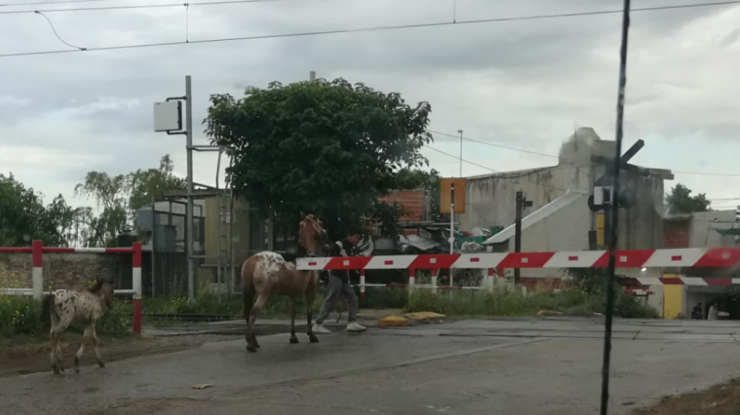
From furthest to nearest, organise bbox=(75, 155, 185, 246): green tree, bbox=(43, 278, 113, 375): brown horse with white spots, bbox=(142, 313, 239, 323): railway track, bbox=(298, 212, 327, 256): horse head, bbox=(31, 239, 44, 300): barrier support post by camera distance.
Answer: bbox=(75, 155, 185, 246): green tree
bbox=(142, 313, 239, 323): railway track
bbox=(298, 212, 327, 256): horse head
bbox=(31, 239, 44, 300): barrier support post
bbox=(43, 278, 113, 375): brown horse with white spots

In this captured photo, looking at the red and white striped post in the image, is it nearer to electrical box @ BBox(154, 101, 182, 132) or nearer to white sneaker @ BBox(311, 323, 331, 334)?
electrical box @ BBox(154, 101, 182, 132)

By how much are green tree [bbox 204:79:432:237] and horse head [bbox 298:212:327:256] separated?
7.86 meters

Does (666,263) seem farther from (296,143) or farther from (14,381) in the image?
(296,143)

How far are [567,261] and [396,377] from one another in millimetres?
2454

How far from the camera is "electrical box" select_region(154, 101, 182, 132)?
22938 mm

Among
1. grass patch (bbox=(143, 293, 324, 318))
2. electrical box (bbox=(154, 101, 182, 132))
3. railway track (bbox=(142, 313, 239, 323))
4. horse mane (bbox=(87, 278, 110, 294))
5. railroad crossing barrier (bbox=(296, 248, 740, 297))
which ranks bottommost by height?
railway track (bbox=(142, 313, 239, 323))

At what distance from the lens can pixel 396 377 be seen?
8.74m

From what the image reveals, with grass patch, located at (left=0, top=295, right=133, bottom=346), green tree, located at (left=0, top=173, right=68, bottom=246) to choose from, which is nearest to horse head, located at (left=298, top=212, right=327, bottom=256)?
grass patch, located at (left=0, top=295, right=133, bottom=346)

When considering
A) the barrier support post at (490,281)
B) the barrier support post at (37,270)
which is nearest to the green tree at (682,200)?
the barrier support post at (37,270)

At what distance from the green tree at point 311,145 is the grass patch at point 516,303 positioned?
151 inches

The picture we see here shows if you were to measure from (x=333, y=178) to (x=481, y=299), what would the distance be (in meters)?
4.87

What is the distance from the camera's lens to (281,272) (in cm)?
1216

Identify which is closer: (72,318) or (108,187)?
(72,318)

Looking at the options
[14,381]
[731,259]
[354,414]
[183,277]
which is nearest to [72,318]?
[14,381]
